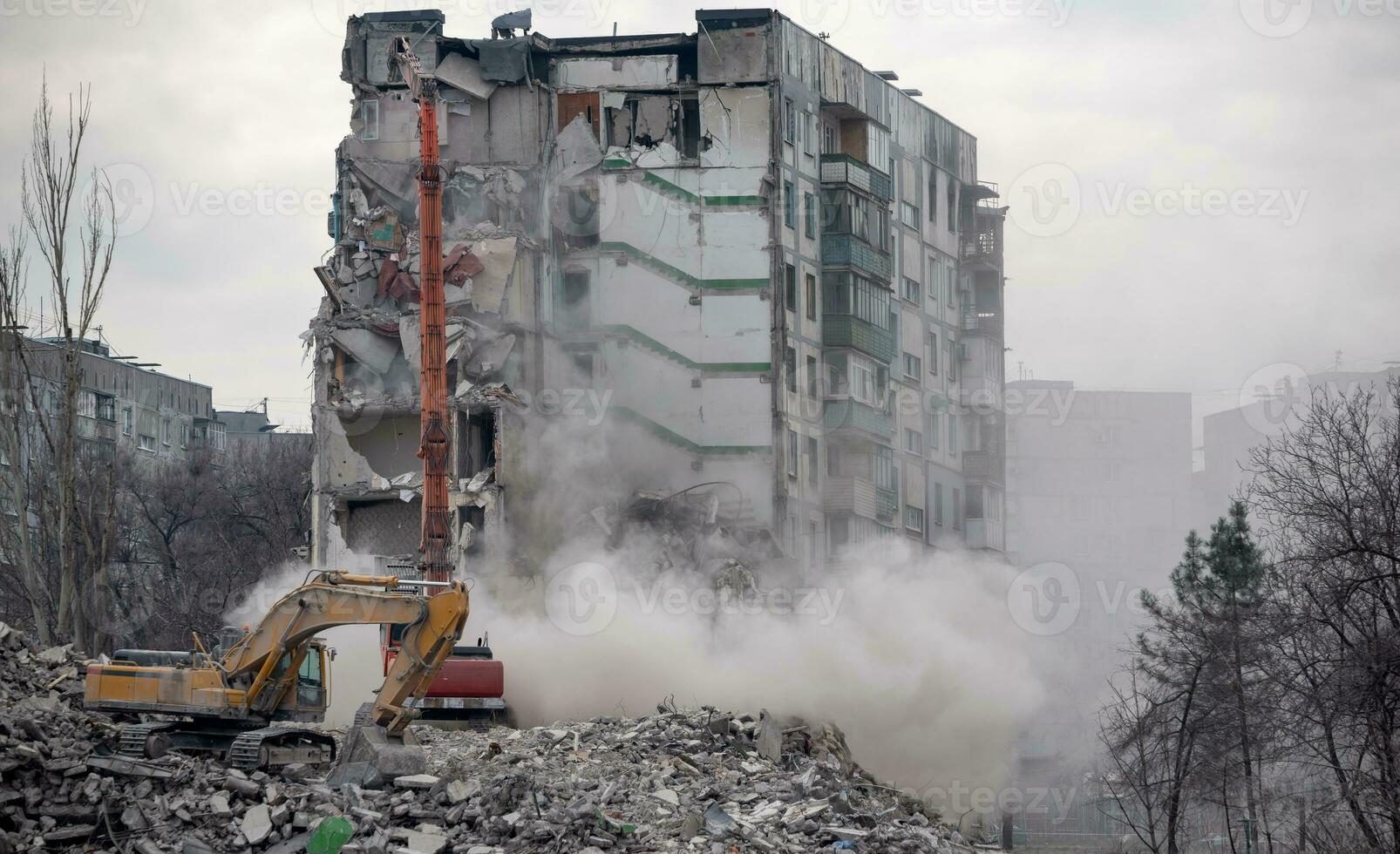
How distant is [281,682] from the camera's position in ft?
88.6

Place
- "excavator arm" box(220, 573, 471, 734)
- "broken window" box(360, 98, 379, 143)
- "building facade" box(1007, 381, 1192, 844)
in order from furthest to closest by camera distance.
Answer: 1. "building facade" box(1007, 381, 1192, 844)
2. "broken window" box(360, 98, 379, 143)
3. "excavator arm" box(220, 573, 471, 734)

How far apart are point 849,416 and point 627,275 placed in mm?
8940

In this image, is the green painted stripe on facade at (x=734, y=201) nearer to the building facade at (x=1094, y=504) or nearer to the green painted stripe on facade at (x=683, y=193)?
the green painted stripe on facade at (x=683, y=193)

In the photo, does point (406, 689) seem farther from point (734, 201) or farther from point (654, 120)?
point (654, 120)

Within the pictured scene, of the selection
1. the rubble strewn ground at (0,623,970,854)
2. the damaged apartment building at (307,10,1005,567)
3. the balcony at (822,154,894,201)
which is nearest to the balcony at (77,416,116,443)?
the damaged apartment building at (307,10,1005,567)

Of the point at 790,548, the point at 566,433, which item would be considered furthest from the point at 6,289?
the point at 790,548

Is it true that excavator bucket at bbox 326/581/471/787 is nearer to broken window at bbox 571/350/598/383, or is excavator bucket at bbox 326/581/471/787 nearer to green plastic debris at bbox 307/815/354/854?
green plastic debris at bbox 307/815/354/854

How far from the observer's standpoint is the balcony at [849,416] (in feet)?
188

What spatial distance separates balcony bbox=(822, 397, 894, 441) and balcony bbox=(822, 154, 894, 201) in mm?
7151

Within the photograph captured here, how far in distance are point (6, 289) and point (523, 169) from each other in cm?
1871

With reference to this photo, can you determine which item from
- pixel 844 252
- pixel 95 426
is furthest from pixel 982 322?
pixel 95 426

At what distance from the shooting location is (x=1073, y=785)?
6575 centimetres

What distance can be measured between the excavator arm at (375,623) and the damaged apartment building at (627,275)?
2127 centimetres

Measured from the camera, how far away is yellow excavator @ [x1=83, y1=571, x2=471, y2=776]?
84.0 ft
